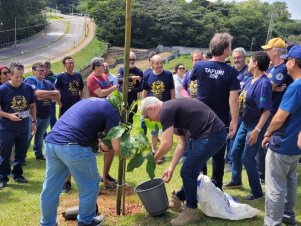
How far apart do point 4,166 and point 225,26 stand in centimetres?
7909

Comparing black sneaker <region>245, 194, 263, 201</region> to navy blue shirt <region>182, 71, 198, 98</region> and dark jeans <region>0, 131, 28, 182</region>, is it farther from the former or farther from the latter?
dark jeans <region>0, 131, 28, 182</region>

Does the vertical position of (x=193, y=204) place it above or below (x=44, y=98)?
below

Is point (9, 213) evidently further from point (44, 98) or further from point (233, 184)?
point (233, 184)

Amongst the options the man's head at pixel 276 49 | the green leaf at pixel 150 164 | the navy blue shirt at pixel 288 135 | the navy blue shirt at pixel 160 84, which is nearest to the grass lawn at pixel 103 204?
the green leaf at pixel 150 164

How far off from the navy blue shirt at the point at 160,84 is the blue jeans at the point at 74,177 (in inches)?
146

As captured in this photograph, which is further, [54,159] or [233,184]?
[233,184]

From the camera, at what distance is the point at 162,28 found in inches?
2931

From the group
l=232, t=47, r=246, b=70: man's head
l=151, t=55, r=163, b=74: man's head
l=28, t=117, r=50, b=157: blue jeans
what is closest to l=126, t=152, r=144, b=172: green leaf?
l=232, t=47, r=246, b=70: man's head

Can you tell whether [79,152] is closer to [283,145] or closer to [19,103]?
[283,145]

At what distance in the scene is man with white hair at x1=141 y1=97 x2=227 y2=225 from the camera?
4.41 meters

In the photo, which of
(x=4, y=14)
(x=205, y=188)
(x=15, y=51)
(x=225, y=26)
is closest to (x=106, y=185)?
(x=205, y=188)

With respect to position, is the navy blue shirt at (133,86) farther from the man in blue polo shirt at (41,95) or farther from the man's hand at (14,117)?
the man's hand at (14,117)

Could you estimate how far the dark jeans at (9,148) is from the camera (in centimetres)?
645

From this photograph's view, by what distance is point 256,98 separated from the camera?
5.43 m
